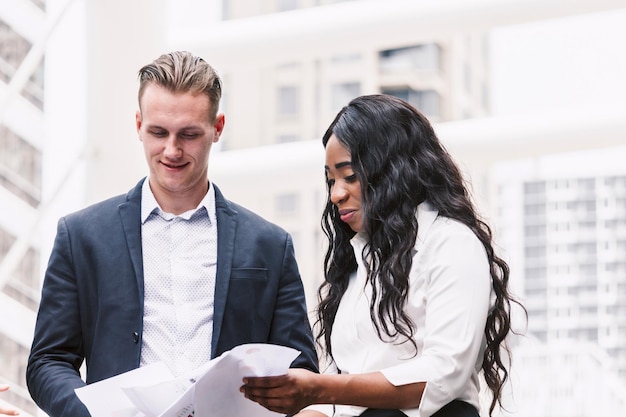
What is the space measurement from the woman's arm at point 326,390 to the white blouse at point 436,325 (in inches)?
0.9

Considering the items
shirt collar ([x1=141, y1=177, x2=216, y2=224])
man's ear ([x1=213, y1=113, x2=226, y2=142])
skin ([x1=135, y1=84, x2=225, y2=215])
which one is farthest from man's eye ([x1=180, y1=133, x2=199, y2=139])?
shirt collar ([x1=141, y1=177, x2=216, y2=224])

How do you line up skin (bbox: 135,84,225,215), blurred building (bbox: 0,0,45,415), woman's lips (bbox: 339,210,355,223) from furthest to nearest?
blurred building (bbox: 0,0,45,415), skin (bbox: 135,84,225,215), woman's lips (bbox: 339,210,355,223)

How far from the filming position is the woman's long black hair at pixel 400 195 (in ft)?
8.11

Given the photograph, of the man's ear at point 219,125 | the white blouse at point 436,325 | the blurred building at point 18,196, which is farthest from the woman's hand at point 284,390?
the blurred building at point 18,196

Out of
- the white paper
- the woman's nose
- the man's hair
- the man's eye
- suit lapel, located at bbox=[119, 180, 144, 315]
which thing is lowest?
the white paper

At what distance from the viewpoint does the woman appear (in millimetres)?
2352

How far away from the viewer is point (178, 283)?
2.75 metres

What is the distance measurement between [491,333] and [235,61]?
2.06m

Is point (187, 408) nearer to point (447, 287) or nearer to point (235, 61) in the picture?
point (447, 287)

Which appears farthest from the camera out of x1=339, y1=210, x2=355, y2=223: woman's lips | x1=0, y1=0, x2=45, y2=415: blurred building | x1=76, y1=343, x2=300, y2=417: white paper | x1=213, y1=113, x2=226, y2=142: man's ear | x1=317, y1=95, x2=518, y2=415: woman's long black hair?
x1=0, y1=0, x2=45, y2=415: blurred building

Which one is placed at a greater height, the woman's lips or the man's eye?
the man's eye

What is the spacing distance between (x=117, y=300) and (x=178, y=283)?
149 millimetres

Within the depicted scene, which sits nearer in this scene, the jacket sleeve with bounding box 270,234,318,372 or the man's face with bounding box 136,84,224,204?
the man's face with bounding box 136,84,224,204

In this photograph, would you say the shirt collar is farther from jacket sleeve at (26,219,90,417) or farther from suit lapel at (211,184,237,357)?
jacket sleeve at (26,219,90,417)
